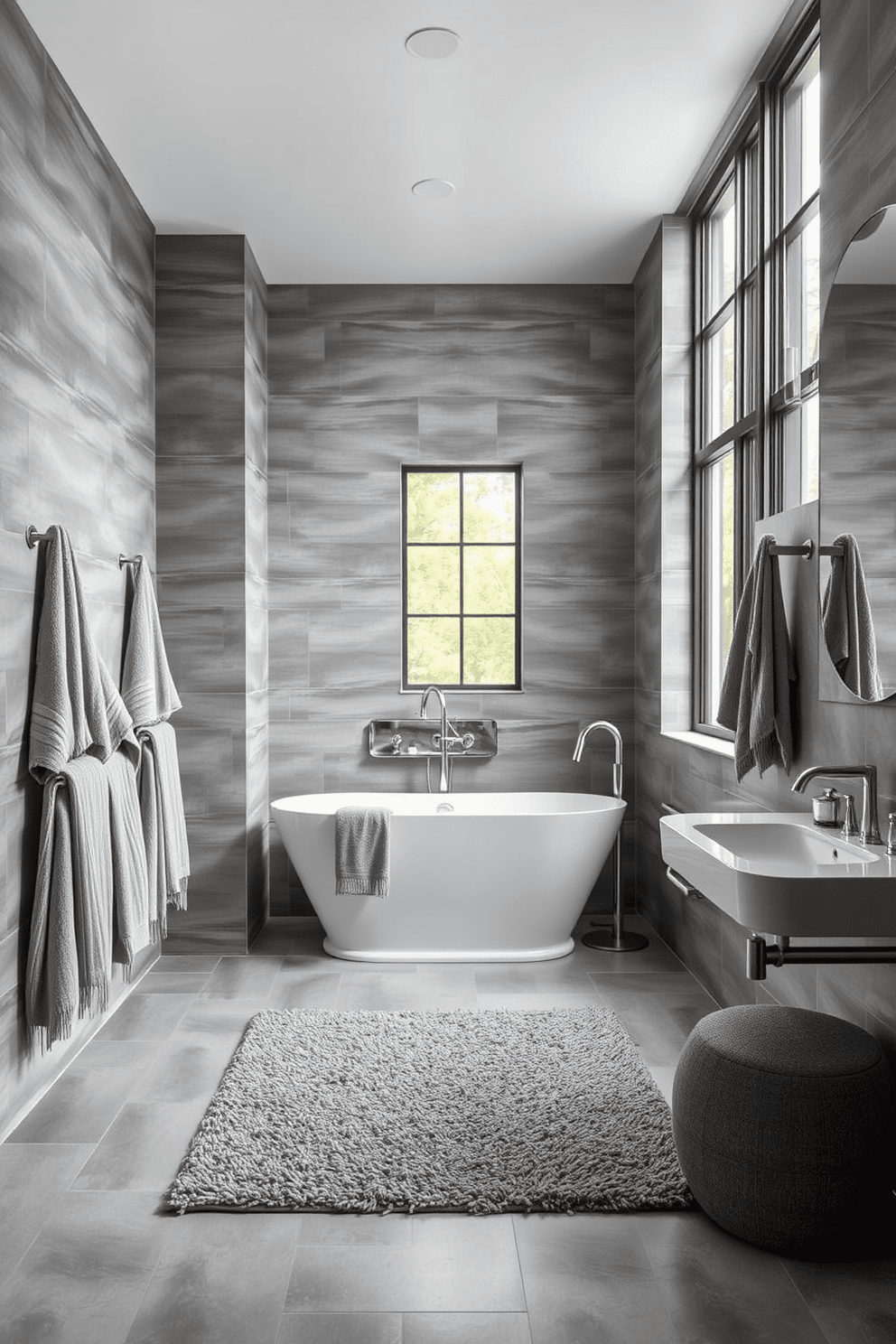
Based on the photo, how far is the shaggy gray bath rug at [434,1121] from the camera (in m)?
2.27

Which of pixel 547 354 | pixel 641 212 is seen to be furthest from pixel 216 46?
pixel 547 354

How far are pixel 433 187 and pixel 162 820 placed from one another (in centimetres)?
255

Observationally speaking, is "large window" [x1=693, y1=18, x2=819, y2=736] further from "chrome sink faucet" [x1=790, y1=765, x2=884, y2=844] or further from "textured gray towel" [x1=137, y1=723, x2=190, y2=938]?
"textured gray towel" [x1=137, y1=723, x2=190, y2=938]

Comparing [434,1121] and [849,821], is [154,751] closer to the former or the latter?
[434,1121]

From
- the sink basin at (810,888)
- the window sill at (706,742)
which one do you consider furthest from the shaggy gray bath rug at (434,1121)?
the window sill at (706,742)

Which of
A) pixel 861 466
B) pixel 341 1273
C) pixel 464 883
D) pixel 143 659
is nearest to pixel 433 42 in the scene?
pixel 861 466

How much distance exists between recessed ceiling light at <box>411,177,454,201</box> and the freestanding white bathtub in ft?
7.81

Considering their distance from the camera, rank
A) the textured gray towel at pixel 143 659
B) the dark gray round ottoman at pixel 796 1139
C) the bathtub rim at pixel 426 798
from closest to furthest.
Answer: the dark gray round ottoman at pixel 796 1139 → the textured gray towel at pixel 143 659 → the bathtub rim at pixel 426 798

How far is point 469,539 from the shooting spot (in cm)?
486

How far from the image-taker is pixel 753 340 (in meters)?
3.43

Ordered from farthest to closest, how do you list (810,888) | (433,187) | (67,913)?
(433,187)
(67,913)
(810,888)

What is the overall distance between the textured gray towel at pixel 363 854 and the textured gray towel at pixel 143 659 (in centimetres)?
84

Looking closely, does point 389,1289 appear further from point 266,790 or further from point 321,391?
point 321,391

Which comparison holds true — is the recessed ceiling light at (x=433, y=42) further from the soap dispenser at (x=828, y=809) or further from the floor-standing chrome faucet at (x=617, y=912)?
the floor-standing chrome faucet at (x=617, y=912)
